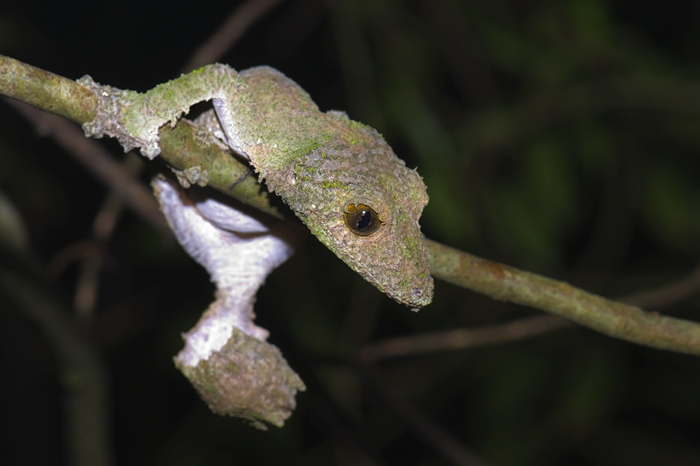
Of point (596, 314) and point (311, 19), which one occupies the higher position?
point (311, 19)

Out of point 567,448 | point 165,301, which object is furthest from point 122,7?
point 567,448

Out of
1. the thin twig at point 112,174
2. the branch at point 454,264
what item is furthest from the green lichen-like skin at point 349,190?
the thin twig at point 112,174

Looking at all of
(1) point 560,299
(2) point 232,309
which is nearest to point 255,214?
(2) point 232,309

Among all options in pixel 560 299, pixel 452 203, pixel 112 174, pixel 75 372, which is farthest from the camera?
pixel 452 203

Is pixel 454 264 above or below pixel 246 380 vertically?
above

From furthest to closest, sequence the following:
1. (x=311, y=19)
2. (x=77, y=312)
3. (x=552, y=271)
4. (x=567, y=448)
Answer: (x=311, y=19) → (x=567, y=448) → (x=552, y=271) → (x=77, y=312)

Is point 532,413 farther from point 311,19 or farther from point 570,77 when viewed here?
point 311,19

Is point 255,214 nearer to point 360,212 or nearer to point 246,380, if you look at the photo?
point 360,212
